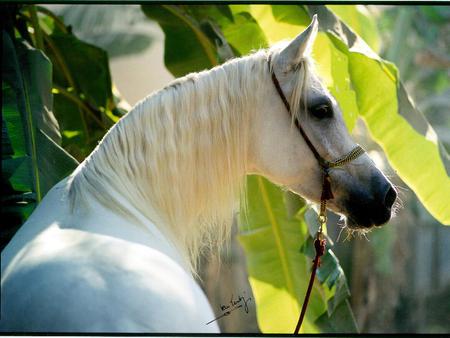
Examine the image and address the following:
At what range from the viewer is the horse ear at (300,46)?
5.79 feet

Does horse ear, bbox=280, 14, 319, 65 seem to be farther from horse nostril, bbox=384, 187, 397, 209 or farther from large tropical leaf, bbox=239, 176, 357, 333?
large tropical leaf, bbox=239, 176, 357, 333

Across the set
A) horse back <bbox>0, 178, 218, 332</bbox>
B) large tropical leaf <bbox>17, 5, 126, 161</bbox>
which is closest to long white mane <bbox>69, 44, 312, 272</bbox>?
horse back <bbox>0, 178, 218, 332</bbox>

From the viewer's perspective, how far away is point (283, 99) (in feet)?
6.10

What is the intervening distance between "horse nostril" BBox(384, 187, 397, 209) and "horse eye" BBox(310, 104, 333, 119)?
0.22 m

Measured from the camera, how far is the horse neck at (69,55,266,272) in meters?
1.71

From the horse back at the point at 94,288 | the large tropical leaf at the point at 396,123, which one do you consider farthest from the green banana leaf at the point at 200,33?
the horse back at the point at 94,288

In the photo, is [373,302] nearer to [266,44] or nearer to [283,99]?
[266,44]

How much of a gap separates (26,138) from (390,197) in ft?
3.25

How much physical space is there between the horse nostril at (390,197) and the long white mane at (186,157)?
30 centimetres

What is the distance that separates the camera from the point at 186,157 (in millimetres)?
1772

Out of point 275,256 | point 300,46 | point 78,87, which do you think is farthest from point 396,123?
point 78,87
